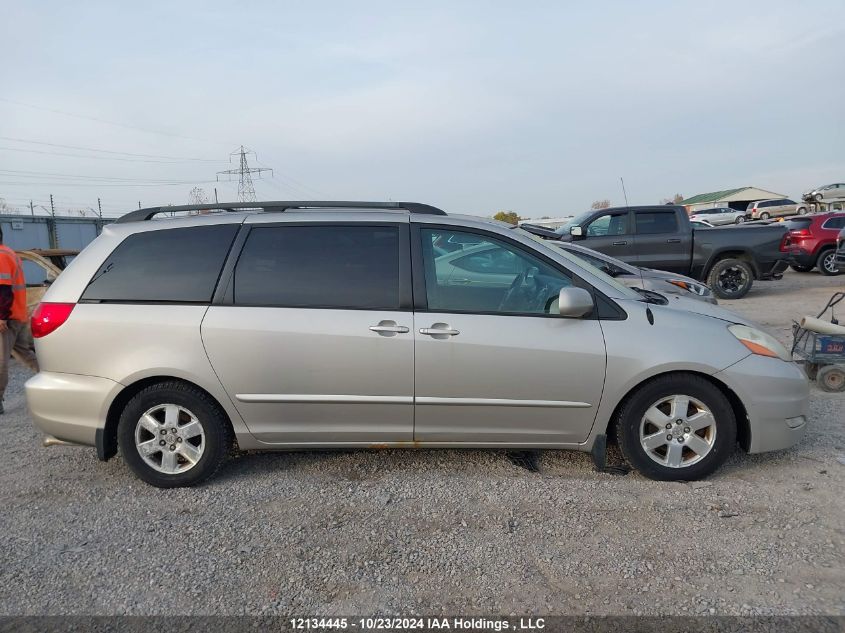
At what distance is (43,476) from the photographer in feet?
12.9

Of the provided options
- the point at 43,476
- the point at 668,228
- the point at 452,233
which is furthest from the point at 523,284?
the point at 668,228

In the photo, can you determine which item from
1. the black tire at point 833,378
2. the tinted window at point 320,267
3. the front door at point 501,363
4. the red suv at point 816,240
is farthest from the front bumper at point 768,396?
the red suv at point 816,240

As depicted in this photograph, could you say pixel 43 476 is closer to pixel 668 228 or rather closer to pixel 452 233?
pixel 452 233

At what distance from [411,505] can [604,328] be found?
1.54 m

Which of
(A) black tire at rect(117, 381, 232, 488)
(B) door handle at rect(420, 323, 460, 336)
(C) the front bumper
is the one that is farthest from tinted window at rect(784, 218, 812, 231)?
(A) black tire at rect(117, 381, 232, 488)

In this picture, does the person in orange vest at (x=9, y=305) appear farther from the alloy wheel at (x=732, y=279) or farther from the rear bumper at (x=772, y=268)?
the rear bumper at (x=772, y=268)

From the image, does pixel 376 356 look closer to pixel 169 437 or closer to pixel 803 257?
pixel 169 437

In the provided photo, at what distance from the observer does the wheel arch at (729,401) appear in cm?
354

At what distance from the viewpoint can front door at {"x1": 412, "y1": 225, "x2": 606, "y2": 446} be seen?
3.48 metres

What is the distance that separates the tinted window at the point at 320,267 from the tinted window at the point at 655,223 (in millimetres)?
9194

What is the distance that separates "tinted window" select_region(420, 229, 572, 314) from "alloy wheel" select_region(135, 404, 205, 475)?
164 cm

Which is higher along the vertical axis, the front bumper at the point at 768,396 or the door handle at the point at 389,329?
the door handle at the point at 389,329

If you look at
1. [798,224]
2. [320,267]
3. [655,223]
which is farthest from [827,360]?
[798,224]

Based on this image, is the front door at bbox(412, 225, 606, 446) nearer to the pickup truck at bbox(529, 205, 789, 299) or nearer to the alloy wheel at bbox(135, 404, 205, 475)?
the alloy wheel at bbox(135, 404, 205, 475)
